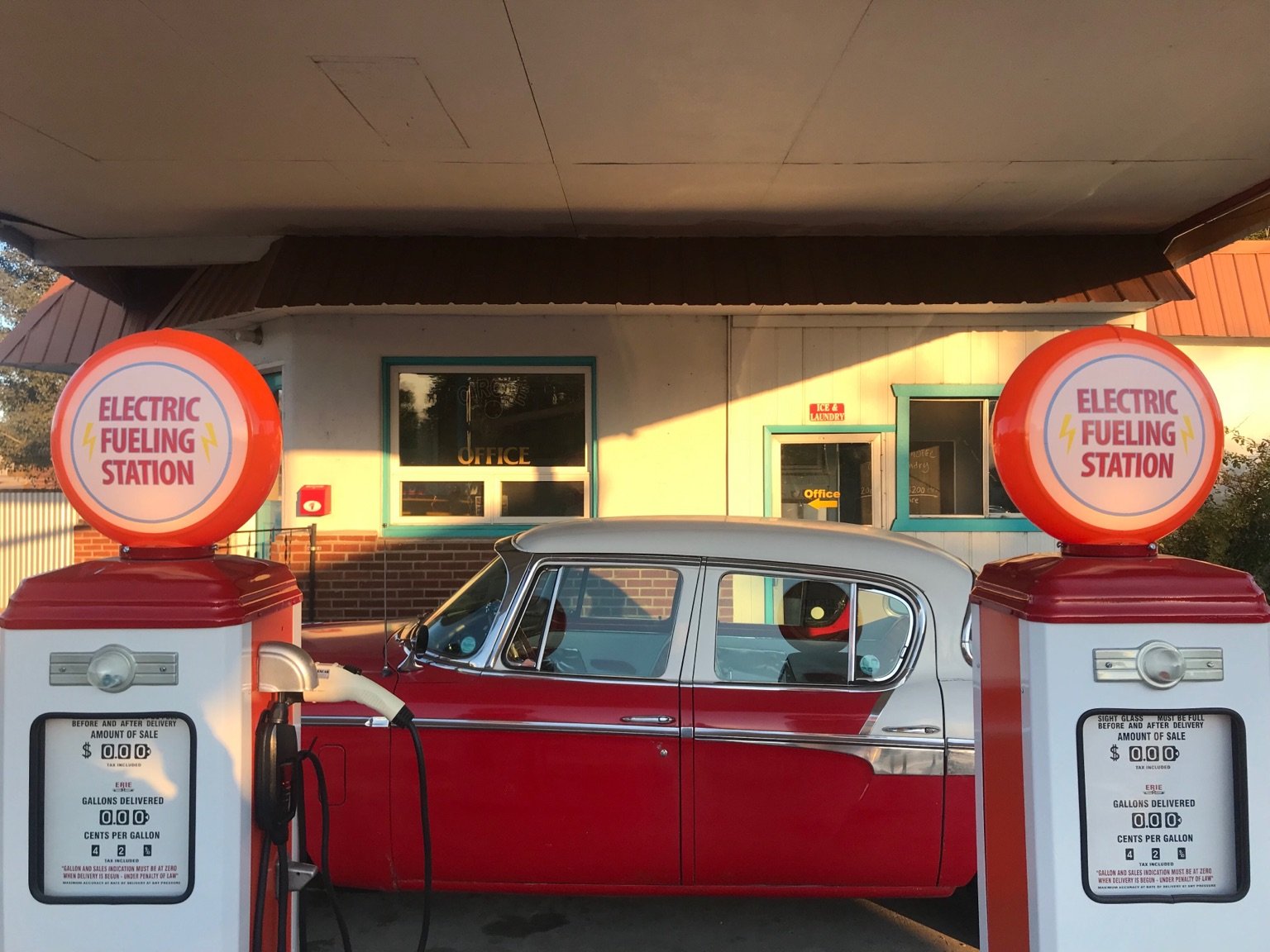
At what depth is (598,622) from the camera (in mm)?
4223

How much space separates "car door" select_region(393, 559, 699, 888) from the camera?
3867 mm

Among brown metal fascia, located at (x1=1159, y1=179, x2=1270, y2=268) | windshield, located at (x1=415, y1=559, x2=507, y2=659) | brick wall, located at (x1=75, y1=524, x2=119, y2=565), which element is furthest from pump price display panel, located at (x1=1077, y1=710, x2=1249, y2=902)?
brick wall, located at (x1=75, y1=524, x2=119, y2=565)

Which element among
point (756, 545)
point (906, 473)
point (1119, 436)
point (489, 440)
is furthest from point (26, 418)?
point (1119, 436)

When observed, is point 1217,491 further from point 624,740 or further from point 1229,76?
point 624,740

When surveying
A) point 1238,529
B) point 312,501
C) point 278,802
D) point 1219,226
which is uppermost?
point 1219,226

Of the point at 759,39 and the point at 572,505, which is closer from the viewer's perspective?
the point at 759,39

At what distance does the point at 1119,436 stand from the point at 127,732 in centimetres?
238

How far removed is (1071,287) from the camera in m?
7.70

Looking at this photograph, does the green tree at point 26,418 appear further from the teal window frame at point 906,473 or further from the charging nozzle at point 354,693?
the charging nozzle at point 354,693

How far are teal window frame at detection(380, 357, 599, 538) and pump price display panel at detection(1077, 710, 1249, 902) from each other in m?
6.26

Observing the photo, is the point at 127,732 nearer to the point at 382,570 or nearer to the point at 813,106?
the point at 813,106

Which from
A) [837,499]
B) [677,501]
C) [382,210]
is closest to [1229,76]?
[837,499]

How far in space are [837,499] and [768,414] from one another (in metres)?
0.93

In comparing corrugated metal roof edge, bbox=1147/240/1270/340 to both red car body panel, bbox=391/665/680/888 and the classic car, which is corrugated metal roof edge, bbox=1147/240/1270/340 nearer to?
the classic car
